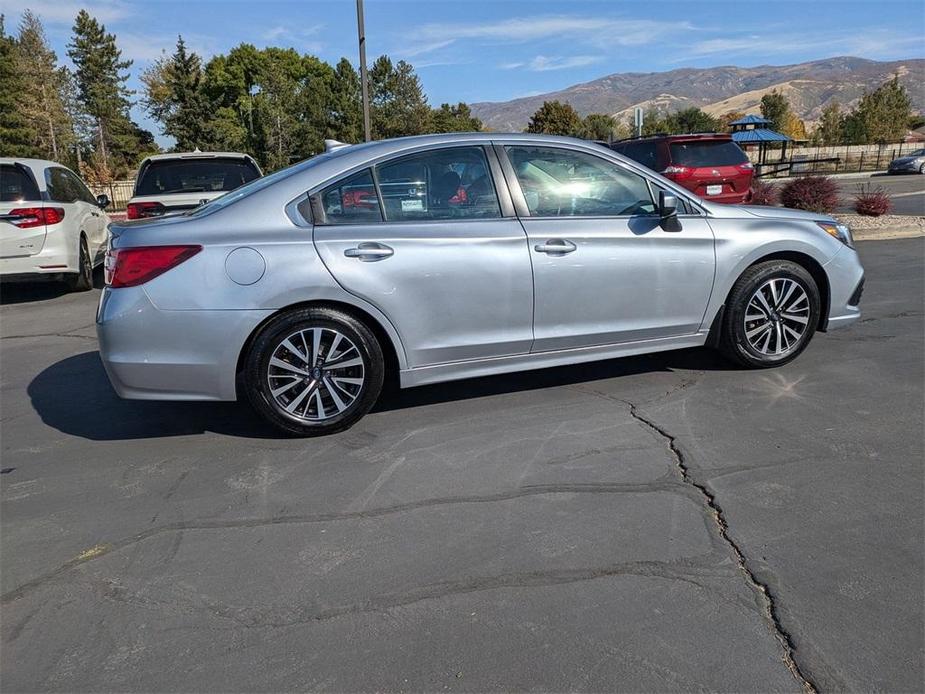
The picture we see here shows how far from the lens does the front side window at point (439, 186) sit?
427 cm

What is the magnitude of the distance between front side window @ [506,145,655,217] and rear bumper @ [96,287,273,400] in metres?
1.84

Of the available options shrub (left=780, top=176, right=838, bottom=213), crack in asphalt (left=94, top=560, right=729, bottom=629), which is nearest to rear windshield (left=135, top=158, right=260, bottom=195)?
crack in asphalt (left=94, top=560, right=729, bottom=629)

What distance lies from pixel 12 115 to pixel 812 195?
47.3 metres

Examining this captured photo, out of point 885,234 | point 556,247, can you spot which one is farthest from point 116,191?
point 556,247

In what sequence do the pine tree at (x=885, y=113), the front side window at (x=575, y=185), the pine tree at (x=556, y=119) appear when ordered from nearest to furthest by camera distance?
the front side window at (x=575, y=185) → the pine tree at (x=885, y=113) → the pine tree at (x=556, y=119)

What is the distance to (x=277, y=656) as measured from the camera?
93.1 inches

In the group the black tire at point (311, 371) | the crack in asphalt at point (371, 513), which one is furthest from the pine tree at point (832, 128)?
the crack in asphalt at point (371, 513)

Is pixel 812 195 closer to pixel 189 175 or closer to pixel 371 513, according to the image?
pixel 189 175

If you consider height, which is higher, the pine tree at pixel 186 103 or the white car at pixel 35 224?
the pine tree at pixel 186 103

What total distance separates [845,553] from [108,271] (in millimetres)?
3964

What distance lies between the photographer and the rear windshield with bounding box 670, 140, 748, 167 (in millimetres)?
11781

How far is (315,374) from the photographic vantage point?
413 centimetres

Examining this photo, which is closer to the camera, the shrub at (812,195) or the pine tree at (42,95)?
the shrub at (812,195)

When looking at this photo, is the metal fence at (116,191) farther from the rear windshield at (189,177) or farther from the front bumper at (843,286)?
the front bumper at (843,286)
